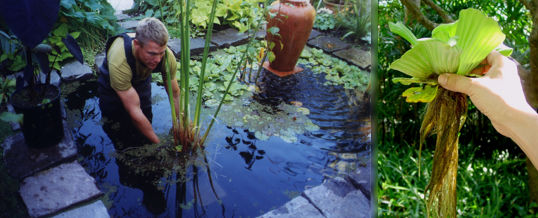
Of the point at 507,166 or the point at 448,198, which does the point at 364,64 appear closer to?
the point at 448,198

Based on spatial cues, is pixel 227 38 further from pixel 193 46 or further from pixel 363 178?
pixel 363 178

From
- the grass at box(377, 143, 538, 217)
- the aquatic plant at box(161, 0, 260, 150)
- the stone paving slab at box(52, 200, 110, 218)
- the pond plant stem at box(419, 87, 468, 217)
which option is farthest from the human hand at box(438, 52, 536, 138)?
the grass at box(377, 143, 538, 217)

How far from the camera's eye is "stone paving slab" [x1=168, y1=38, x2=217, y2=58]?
0.90 m

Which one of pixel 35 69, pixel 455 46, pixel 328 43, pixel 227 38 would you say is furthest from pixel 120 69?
pixel 455 46

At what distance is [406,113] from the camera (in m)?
2.45

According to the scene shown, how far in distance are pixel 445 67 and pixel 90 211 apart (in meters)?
0.80

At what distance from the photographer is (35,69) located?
0.73m

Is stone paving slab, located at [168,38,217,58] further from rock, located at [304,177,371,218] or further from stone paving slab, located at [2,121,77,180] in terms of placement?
rock, located at [304,177,371,218]

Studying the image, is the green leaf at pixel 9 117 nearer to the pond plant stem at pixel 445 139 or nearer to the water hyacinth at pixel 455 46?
the water hyacinth at pixel 455 46

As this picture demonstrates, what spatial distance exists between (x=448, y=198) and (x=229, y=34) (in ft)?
2.35

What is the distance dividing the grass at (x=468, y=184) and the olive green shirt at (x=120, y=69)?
52.2 inches

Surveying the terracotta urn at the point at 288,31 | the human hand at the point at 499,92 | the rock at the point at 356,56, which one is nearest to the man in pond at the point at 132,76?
the terracotta urn at the point at 288,31

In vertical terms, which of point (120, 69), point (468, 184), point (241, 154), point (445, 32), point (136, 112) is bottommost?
point (468, 184)

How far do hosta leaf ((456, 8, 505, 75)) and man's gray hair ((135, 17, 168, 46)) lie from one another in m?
0.60
